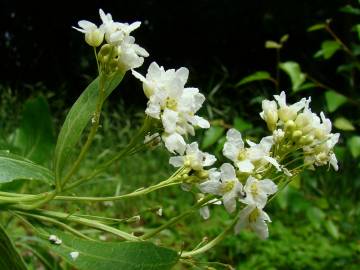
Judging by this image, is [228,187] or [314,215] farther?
[314,215]

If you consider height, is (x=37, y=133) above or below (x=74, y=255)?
above

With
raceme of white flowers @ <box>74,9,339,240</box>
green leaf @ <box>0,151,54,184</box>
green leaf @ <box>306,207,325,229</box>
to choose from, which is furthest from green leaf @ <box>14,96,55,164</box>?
green leaf @ <box>306,207,325,229</box>

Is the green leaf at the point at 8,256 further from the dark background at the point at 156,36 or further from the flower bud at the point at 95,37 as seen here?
the dark background at the point at 156,36

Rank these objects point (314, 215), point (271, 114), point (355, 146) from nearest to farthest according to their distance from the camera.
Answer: point (271, 114) → point (355, 146) → point (314, 215)

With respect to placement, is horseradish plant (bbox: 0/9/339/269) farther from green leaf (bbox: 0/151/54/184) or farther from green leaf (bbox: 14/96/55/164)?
green leaf (bbox: 14/96/55/164)

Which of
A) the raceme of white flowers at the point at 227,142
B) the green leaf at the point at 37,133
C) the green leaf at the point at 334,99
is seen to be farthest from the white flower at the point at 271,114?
the green leaf at the point at 334,99

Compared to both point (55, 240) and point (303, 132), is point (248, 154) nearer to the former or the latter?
point (303, 132)

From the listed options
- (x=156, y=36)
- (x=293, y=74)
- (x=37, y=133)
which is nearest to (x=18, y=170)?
(x=37, y=133)

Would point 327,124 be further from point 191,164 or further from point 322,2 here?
point 322,2
